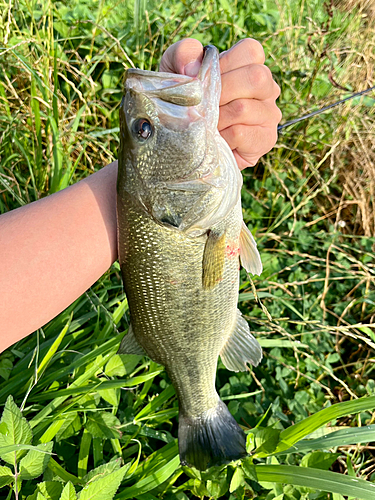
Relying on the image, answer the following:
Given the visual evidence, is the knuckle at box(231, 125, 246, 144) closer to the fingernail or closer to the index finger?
the index finger

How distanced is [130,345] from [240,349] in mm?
547

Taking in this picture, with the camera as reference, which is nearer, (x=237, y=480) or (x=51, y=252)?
(x=51, y=252)

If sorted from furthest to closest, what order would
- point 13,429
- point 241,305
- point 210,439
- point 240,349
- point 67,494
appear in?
point 241,305, point 240,349, point 210,439, point 13,429, point 67,494

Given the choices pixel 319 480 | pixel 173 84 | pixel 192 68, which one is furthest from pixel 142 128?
pixel 319 480

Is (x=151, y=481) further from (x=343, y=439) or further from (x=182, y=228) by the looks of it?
(x=182, y=228)

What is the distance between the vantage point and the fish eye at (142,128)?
1479 mm

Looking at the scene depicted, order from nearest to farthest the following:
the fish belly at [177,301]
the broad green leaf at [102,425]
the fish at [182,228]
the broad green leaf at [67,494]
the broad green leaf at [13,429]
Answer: the broad green leaf at [67,494] < the broad green leaf at [13,429] < the fish at [182,228] < the fish belly at [177,301] < the broad green leaf at [102,425]

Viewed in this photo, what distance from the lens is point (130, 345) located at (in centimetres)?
177

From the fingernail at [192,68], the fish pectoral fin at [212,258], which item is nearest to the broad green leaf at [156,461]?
the fish pectoral fin at [212,258]

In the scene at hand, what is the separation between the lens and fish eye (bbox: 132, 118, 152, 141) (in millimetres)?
1479

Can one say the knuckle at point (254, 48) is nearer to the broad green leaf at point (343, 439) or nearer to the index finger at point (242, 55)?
the index finger at point (242, 55)

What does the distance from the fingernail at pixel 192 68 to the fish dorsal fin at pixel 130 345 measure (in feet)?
3.56

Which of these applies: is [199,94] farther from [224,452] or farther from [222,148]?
[224,452]

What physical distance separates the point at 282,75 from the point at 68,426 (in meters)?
3.06
